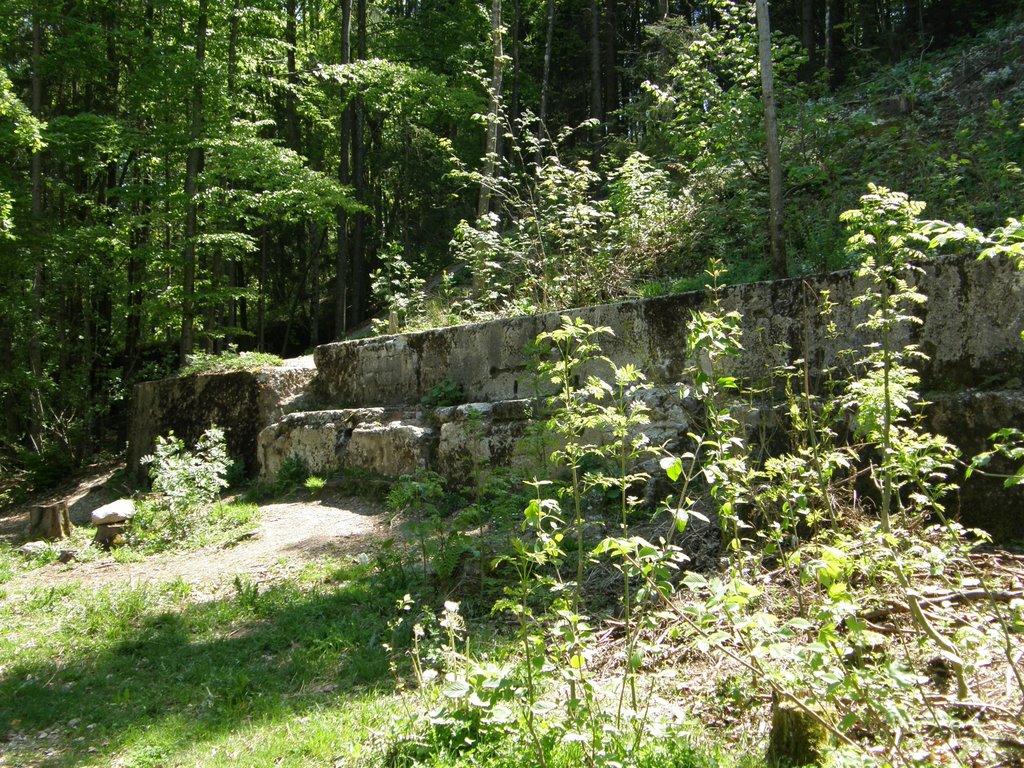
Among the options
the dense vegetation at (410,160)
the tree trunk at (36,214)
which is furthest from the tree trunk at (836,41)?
the tree trunk at (36,214)

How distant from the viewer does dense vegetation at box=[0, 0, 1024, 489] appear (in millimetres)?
7719

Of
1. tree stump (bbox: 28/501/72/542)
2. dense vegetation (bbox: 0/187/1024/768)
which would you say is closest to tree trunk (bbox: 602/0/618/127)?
tree stump (bbox: 28/501/72/542)

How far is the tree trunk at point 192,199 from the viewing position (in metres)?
11.3

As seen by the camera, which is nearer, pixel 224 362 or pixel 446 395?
pixel 446 395

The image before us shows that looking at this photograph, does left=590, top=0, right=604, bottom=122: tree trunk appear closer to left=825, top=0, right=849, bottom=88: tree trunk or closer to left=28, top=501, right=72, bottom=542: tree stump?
left=825, top=0, right=849, bottom=88: tree trunk

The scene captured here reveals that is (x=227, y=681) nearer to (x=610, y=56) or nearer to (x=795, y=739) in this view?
(x=795, y=739)

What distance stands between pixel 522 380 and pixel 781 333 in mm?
2540

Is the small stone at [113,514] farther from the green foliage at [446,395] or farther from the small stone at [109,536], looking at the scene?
the green foliage at [446,395]

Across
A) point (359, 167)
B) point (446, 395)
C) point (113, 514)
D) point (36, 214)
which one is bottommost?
point (113, 514)

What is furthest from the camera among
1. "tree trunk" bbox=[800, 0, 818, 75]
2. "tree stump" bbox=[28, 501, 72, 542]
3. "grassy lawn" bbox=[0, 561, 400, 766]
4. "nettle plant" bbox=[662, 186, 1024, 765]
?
"tree trunk" bbox=[800, 0, 818, 75]

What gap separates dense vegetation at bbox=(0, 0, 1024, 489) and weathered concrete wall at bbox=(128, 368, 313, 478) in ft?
4.35

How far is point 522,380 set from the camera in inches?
279

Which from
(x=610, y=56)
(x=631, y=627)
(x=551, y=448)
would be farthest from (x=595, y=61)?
(x=631, y=627)

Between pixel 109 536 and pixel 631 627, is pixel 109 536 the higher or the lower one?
the lower one
